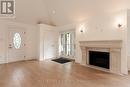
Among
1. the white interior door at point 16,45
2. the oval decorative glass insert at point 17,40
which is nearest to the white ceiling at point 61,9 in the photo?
the white interior door at point 16,45

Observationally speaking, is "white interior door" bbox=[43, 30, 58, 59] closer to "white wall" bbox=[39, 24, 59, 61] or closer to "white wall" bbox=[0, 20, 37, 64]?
"white wall" bbox=[39, 24, 59, 61]

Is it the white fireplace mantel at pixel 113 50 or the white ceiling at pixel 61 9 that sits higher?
the white ceiling at pixel 61 9

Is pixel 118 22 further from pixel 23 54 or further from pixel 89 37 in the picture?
pixel 23 54

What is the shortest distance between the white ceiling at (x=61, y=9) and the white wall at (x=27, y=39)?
40cm

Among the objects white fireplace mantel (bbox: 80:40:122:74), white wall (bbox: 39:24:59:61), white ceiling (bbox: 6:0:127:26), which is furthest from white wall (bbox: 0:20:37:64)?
white fireplace mantel (bbox: 80:40:122:74)

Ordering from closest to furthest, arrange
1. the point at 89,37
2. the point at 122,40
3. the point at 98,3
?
the point at 122,40
the point at 98,3
the point at 89,37

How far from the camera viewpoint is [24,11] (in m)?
6.13

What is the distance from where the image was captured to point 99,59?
5.04 m

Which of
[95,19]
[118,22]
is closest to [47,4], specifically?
[95,19]

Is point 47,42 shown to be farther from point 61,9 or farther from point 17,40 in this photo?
point 61,9

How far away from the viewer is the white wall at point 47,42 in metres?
6.76

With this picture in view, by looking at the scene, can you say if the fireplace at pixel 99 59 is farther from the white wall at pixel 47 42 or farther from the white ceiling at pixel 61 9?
the white wall at pixel 47 42

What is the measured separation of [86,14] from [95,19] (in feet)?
1.61

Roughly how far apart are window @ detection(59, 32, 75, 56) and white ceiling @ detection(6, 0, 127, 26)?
831mm
